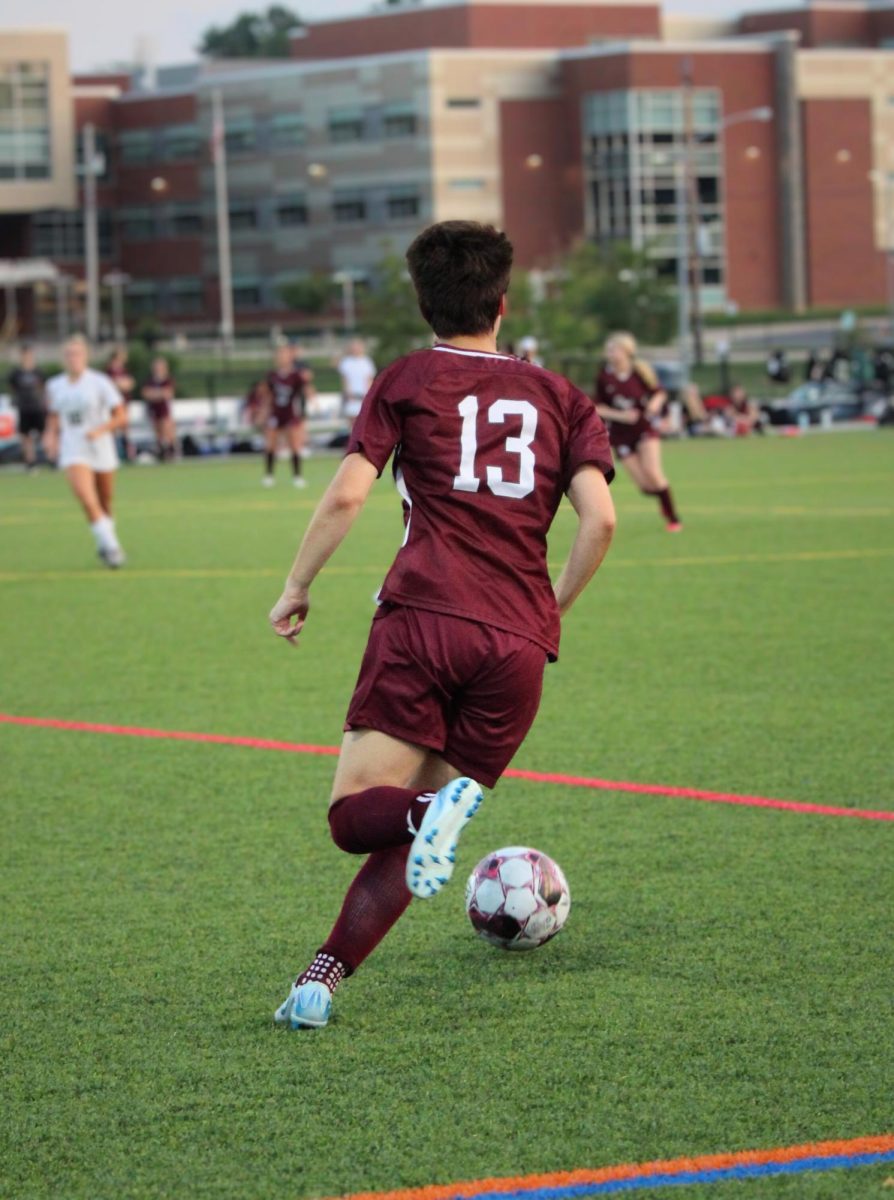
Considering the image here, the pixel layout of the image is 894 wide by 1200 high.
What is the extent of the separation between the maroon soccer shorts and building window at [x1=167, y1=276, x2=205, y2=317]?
322 feet

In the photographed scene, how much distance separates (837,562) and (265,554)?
18.3 ft

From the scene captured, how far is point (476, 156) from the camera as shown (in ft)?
311

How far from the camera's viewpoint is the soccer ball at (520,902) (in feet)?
18.2

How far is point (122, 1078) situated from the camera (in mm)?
4633

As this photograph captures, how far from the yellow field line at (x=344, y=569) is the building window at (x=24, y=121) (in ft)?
257

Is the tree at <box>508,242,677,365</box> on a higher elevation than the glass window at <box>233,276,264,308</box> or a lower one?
lower

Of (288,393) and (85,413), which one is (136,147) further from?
(85,413)

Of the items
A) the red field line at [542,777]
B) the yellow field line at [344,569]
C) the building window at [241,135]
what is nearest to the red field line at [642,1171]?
the red field line at [542,777]

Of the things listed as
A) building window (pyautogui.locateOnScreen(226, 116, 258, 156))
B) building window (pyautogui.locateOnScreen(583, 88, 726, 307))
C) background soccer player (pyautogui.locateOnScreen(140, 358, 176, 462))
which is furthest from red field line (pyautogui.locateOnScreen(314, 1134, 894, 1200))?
building window (pyautogui.locateOnScreen(226, 116, 258, 156))

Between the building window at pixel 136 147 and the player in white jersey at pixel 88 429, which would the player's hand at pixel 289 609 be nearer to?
the player in white jersey at pixel 88 429

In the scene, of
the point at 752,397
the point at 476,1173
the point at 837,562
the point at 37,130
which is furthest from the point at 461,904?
the point at 37,130

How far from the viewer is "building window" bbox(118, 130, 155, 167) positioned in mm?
101750

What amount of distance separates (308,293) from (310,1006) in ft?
288

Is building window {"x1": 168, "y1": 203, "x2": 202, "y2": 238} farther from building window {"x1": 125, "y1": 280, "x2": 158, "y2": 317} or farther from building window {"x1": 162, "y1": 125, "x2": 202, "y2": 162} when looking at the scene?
building window {"x1": 125, "y1": 280, "x2": 158, "y2": 317}
